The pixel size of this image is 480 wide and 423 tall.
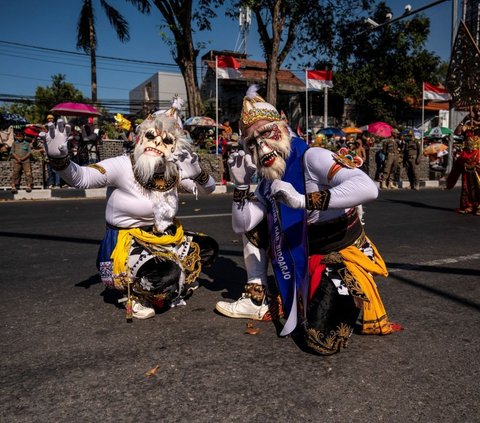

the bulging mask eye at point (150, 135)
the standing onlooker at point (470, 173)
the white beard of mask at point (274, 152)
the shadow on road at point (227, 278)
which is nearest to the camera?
the white beard of mask at point (274, 152)

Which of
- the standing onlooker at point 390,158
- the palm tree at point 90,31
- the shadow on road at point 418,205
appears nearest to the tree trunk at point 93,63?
the palm tree at point 90,31

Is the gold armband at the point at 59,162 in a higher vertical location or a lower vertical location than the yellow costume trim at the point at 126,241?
higher

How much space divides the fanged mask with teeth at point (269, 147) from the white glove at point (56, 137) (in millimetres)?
1135

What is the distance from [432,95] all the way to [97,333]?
21895 millimetres

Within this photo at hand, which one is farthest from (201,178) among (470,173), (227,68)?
(227,68)

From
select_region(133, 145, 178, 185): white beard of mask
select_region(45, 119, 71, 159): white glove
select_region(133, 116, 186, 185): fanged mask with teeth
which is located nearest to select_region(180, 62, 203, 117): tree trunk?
select_region(133, 116, 186, 185): fanged mask with teeth

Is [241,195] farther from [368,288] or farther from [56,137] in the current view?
[56,137]

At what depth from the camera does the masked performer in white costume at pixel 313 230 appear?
2.53m

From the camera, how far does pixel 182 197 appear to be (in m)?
11.4

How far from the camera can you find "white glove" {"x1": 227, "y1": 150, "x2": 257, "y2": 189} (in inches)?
118

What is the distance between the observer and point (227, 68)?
15.9m

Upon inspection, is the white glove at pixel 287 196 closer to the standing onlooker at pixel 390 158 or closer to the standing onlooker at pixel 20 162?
the standing onlooker at pixel 20 162

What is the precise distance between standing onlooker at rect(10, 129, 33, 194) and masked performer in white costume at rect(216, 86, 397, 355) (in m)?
10.5

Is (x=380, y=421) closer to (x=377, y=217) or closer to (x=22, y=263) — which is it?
(x=22, y=263)
